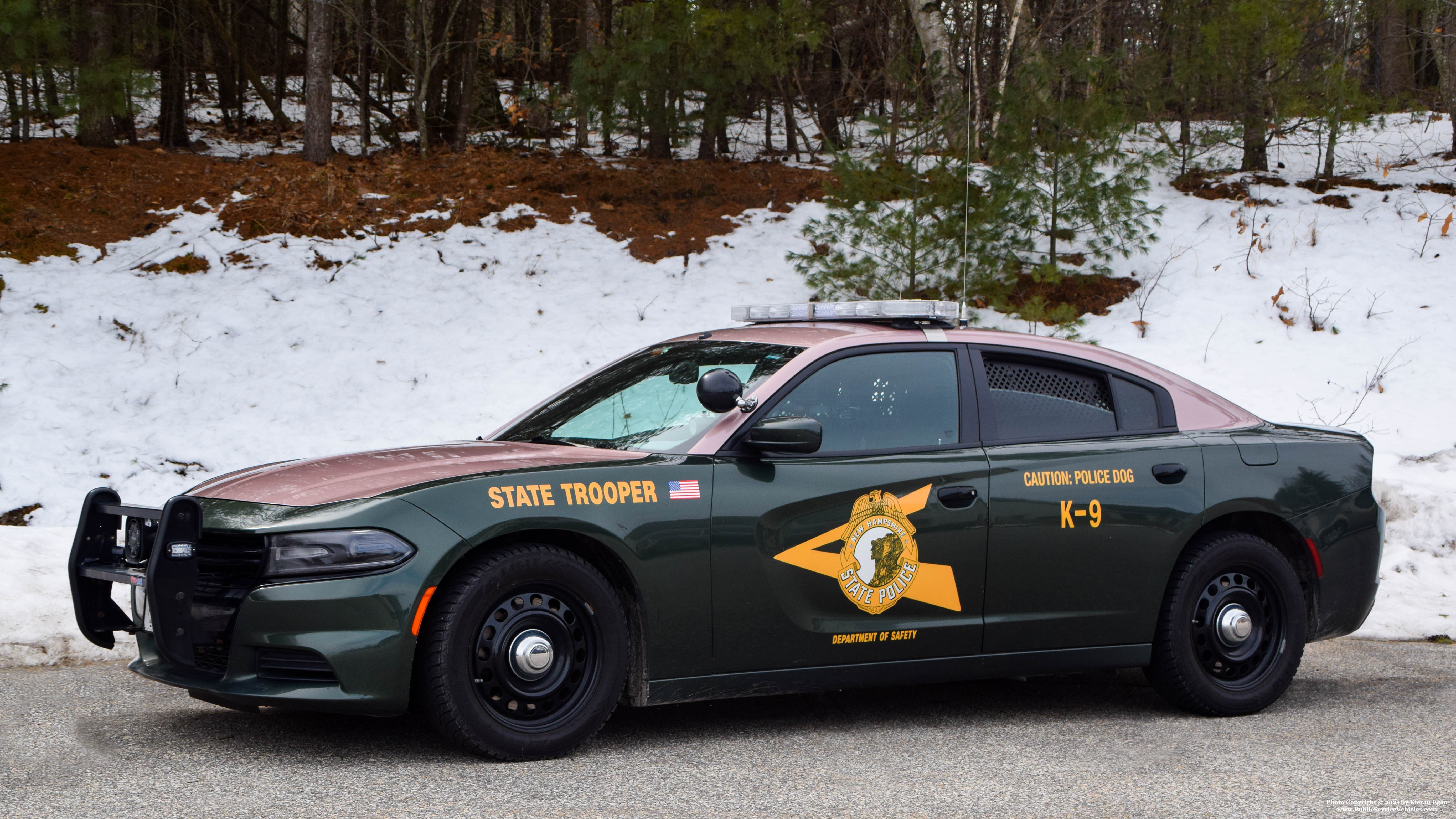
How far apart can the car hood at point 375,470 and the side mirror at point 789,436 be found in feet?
1.43

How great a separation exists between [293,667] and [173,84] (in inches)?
622

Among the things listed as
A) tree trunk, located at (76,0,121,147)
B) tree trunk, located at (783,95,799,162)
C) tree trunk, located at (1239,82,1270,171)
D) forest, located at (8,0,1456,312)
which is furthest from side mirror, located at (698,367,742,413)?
tree trunk, located at (783,95,799,162)

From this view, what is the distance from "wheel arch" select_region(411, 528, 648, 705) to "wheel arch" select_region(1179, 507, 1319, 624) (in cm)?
260

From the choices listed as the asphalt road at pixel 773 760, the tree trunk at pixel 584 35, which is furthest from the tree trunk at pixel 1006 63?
the asphalt road at pixel 773 760

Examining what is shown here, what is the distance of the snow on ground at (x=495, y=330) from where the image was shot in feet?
33.8

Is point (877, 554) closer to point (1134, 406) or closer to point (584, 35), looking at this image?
point (1134, 406)

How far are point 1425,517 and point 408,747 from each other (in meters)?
6.90

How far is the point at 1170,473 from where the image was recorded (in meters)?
5.29

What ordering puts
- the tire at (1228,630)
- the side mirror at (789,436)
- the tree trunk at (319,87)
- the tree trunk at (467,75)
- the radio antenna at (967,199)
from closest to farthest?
1. the side mirror at (789,436)
2. the tire at (1228,630)
3. the radio antenna at (967,199)
4. the tree trunk at (319,87)
5. the tree trunk at (467,75)

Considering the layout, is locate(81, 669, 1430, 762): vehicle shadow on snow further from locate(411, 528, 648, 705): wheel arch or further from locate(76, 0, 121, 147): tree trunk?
locate(76, 0, 121, 147): tree trunk

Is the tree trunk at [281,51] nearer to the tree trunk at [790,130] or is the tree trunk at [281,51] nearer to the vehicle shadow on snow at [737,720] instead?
the tree trunk at [790,130]

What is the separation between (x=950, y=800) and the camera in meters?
3.93

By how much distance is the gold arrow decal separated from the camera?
4.57 m

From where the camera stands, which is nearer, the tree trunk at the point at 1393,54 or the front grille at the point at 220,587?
the front grille at the point at 220,587
